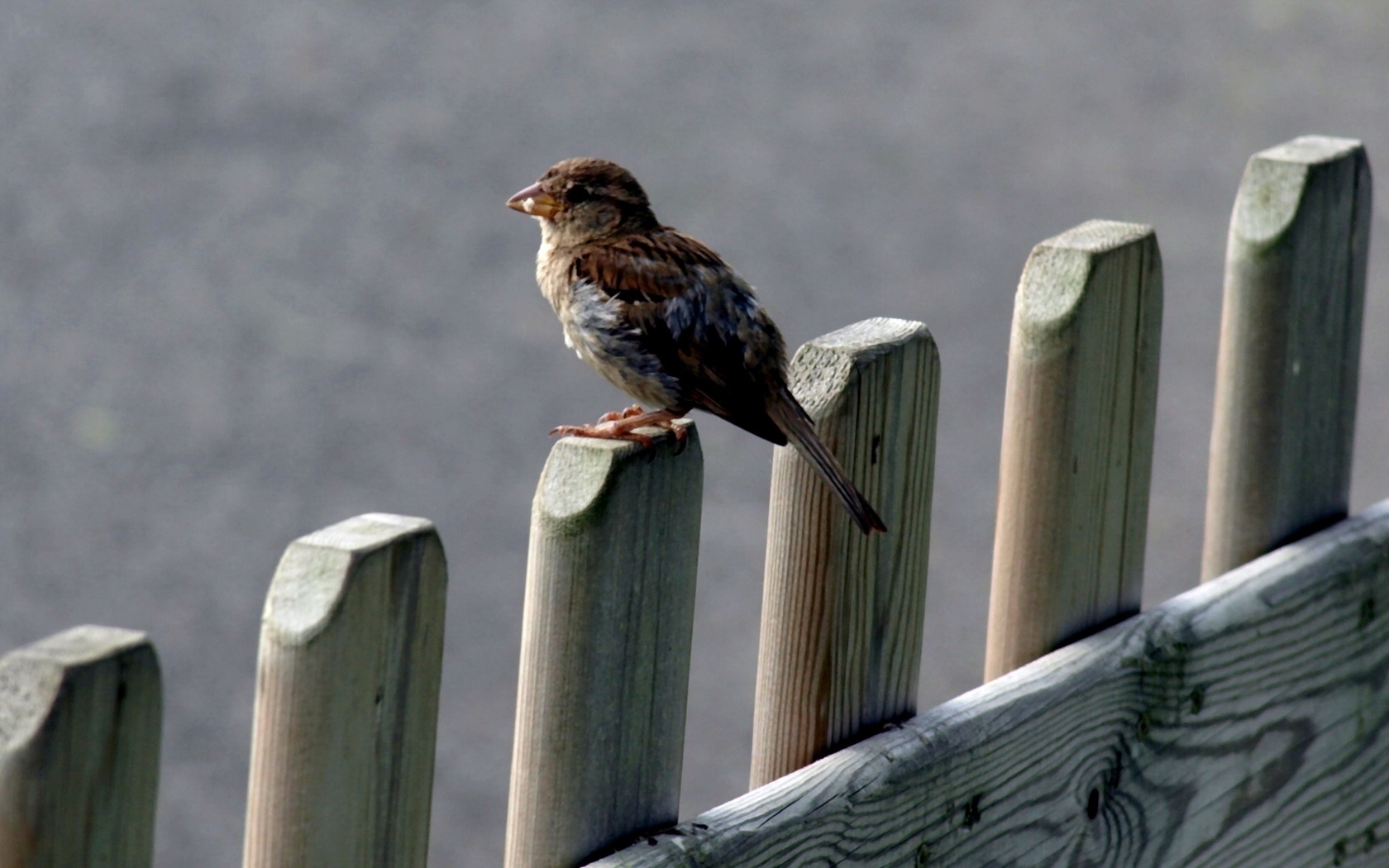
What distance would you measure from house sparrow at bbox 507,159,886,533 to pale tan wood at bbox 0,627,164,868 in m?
1.10

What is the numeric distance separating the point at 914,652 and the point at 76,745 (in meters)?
1.13

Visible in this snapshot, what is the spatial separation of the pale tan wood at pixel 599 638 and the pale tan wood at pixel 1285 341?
3.32 feet

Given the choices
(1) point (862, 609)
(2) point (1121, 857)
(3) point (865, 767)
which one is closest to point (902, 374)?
(1) point (862, 609)

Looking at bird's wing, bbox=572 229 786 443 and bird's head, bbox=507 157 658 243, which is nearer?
bird's wing, bbox=572 229 786 443

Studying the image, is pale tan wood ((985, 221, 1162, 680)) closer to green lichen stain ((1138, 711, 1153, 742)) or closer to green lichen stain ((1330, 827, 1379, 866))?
green lichen stain ((1138, 711, 1153, 742))

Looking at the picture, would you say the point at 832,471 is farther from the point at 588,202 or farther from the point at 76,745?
the point at 588,202

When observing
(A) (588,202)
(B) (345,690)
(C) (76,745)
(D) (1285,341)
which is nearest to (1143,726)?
(D) (1285,341)

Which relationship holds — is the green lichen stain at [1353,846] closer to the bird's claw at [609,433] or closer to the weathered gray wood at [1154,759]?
the weathered gray wood at [1154,759]

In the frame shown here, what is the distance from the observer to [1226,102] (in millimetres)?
8828

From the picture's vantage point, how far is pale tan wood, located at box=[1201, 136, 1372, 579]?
2.53 metres

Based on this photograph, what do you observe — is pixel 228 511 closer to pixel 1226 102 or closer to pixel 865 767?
pixel 865 767

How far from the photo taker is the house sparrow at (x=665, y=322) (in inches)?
106

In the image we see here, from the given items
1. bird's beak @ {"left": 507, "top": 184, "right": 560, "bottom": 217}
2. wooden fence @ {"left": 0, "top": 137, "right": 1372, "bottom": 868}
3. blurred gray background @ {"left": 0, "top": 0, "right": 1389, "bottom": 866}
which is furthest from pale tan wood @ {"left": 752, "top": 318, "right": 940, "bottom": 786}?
blurred gray background @ {"left": 0, "top": 0, "right": 1389, "bottom": 866}

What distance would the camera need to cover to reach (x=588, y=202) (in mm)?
3303
